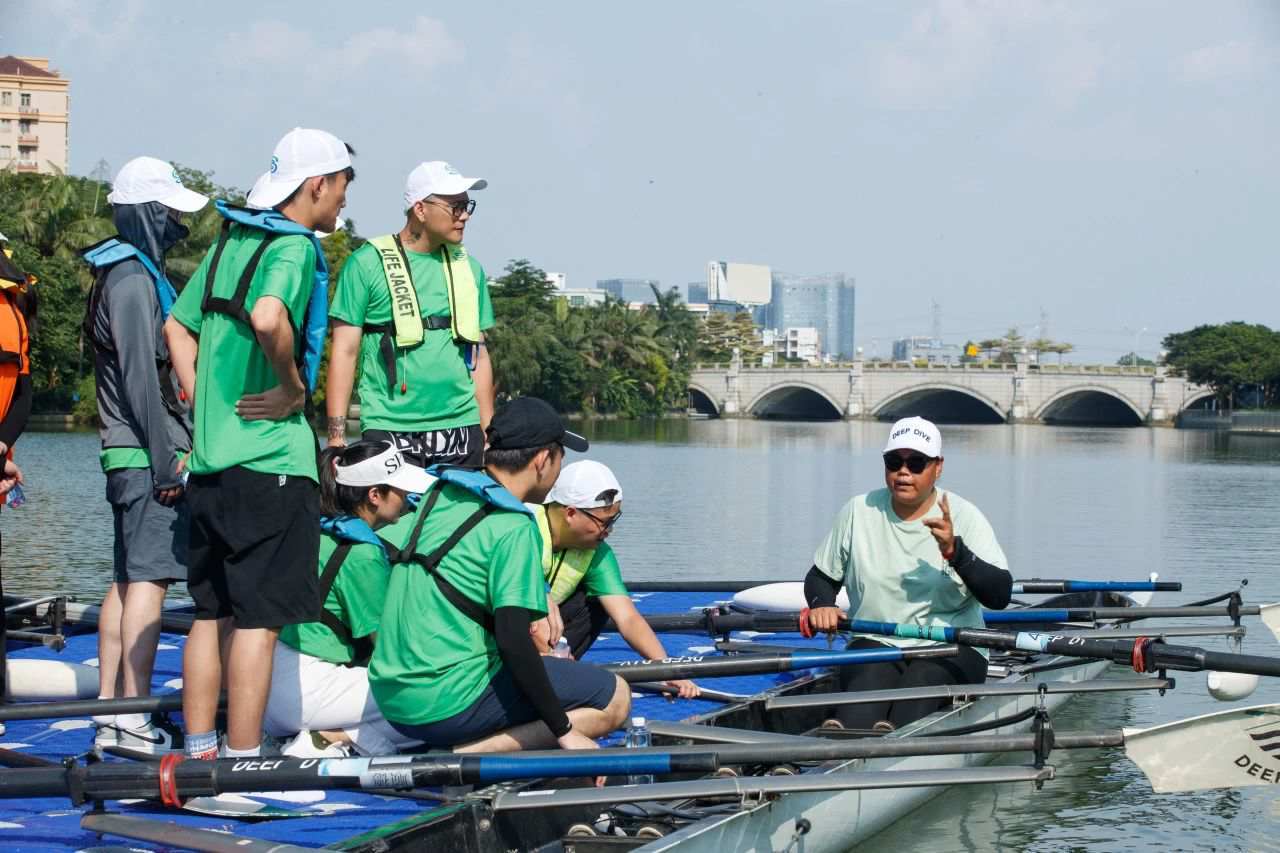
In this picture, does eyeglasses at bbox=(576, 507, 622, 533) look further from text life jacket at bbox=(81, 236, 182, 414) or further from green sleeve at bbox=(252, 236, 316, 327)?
text life jacket at bbox=(81, 236, 182, 414)

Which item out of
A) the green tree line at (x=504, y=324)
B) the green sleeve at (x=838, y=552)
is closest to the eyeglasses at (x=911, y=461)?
the green sleeve at (x=838, y=552)

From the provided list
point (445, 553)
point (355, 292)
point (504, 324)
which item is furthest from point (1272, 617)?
point (504, 324)

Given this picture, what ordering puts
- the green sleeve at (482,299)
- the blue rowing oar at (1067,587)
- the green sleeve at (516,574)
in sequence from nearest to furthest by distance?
the green sleeve at (516,574)
the green sleeve at (482,299)
the blue rowing oar at (1067,587)

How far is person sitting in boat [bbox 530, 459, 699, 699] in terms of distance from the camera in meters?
5.94

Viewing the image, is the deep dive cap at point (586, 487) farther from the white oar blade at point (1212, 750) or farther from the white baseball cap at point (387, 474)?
the white oar blade at point (1212, 750)

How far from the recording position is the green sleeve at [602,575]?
252 inches

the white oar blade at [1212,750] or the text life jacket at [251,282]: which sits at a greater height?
the text life jacket at [251,282]

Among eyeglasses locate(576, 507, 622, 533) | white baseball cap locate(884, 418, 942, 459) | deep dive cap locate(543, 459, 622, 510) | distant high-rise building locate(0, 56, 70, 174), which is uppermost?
distant high-rise building locate(0, 56, 70, 174)

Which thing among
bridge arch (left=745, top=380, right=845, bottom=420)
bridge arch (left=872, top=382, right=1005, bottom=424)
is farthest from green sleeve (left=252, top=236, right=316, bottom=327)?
bridge arch (left=745, top=380, right=845, bottom=420)

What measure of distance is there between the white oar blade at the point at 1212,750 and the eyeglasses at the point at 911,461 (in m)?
1.81

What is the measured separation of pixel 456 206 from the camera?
691cm

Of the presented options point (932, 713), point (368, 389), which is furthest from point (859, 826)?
point (368, 389)

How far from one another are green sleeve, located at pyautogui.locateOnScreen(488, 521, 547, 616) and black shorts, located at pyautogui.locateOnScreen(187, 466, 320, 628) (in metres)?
0.83

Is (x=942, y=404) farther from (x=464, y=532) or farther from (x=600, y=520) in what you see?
(x=464, y=532)
